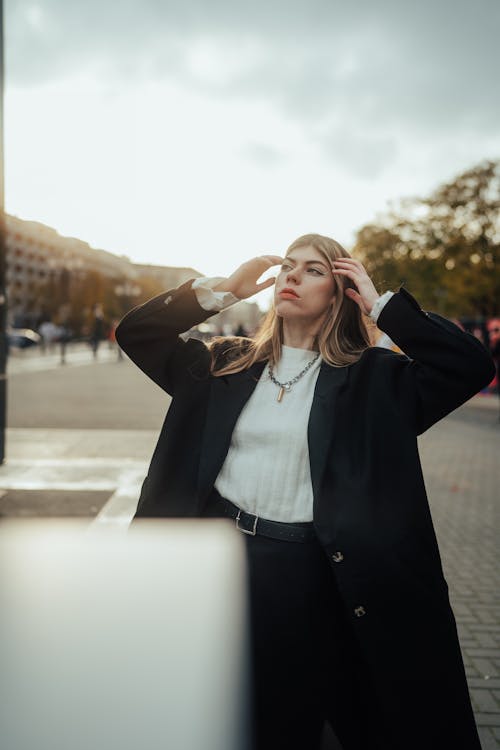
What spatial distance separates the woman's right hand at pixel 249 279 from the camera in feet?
7.81

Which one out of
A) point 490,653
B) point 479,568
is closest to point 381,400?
point 490,653

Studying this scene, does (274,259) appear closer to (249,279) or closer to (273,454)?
(249,279)

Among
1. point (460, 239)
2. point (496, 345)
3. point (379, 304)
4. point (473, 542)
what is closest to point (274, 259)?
point (379, 304)

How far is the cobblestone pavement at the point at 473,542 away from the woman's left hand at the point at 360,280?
1182 millimetres

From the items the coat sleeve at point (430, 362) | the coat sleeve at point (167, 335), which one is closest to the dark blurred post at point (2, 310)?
the coat sleeve at point (167, 335)

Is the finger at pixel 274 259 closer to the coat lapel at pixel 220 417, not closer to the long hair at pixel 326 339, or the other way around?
the long hair at pixel 326 339

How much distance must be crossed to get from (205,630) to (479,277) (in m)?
30.1

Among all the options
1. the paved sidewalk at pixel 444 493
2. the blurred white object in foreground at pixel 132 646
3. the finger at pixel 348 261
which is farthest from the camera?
the paved sidewalk at pixel 444 493

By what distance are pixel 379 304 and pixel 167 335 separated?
71cm

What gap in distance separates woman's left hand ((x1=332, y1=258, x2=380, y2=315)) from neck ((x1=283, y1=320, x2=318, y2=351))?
0.20 meters

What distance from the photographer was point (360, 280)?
2195mm

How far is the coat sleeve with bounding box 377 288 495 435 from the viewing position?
6.75 ft

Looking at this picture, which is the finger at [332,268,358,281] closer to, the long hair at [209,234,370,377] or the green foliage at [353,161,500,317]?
the long hair at [209,234,370,377]

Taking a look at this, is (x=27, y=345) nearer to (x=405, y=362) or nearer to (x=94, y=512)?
(x=94, y=512)
